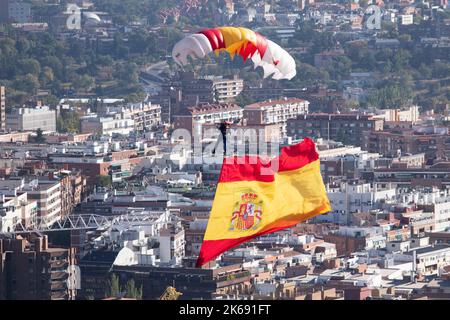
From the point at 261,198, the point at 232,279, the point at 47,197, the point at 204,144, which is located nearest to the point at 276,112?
the point at 204,144

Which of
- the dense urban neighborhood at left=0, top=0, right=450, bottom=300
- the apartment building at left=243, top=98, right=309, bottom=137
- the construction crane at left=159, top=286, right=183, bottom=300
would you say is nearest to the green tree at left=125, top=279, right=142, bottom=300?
the dense urban neighborhood at left=0, top=0, right=450, bottom=300

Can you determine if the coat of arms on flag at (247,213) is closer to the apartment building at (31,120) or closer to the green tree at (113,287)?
the green tree at (113,287)

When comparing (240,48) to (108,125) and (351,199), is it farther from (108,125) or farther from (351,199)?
(108,125)

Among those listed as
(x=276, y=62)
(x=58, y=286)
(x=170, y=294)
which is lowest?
(x=58, y=286)

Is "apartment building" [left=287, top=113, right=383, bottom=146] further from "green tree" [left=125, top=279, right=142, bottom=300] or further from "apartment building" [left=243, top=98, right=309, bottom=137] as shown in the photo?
"green tree" [left=125, top=279, right=142, bottom=300]

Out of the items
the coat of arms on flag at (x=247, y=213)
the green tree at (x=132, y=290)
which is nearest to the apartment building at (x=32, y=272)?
the green tree at (x=132, y=290)

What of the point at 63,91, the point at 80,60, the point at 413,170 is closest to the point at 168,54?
the point at 80,60

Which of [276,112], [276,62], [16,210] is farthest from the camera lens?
[276,112]

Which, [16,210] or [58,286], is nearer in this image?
[58,286]
